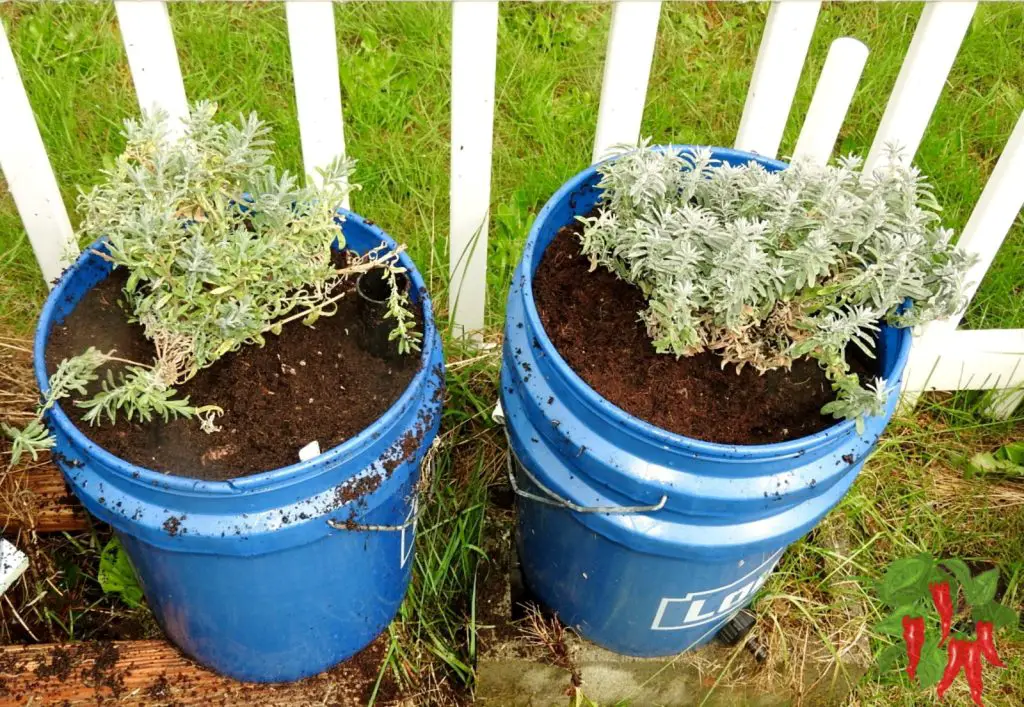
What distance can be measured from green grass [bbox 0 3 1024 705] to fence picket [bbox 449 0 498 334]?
0.40ft

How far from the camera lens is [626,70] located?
1929 mm

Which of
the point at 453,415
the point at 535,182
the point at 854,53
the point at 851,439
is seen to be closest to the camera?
the point at 851,439

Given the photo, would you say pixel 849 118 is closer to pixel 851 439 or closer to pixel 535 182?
pixel 535 182

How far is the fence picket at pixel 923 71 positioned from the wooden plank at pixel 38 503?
1870 mm

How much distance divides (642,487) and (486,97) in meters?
0.92

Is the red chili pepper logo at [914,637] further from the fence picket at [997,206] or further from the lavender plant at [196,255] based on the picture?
the lavender plant at [196,255]

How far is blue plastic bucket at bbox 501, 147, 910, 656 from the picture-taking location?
4.71 feet

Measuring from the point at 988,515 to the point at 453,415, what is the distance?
1.37 meters

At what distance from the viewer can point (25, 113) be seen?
1.93m

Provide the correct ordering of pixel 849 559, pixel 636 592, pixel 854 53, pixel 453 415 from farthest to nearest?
1. pixel 453 415
2. pixel 849 559
3. pixel 854 53
4. pixel 636 592

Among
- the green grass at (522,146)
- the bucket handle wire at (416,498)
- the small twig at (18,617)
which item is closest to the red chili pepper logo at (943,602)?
the green grass at (522,146)

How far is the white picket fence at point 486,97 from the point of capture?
182cm

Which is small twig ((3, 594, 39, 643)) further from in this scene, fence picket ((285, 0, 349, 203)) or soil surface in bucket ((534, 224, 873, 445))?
soil surface in bucket ((534, 224, 873, 445))

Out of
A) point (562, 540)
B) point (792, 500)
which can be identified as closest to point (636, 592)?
point (562, 540)
